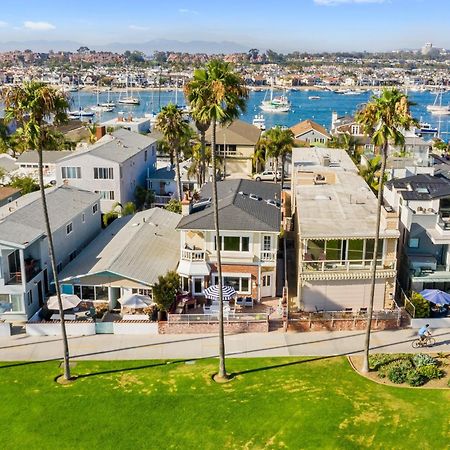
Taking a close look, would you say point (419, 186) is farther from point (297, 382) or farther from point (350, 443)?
point (350, 443)

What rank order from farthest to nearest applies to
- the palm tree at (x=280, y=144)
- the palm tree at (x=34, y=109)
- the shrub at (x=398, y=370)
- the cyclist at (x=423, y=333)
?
the palm tree at (x=280, y=144)
the cyclist at (x=423, y=333)
the shrub at (x=398, y=370)
the palm tree at (x=34, y=109)

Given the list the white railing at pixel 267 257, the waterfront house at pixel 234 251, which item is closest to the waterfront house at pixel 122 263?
the waterfront house at pixel 234 251

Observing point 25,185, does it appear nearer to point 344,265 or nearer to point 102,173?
point 102,173

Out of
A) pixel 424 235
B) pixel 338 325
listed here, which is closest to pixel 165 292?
pixel 338 325

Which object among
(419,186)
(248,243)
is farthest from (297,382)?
(419,186)

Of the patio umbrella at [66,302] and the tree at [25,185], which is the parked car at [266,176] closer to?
the tree at [25,185]
